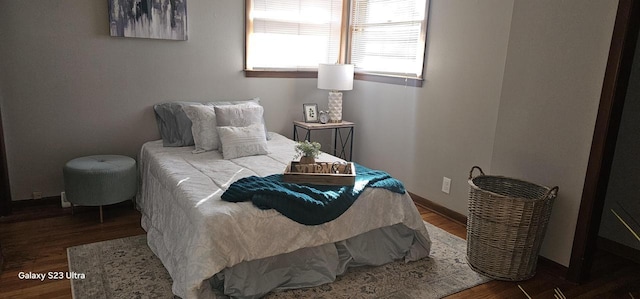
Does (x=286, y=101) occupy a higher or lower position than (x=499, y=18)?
lower

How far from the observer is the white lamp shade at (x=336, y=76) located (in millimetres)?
4238

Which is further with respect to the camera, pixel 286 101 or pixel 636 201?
pixel 286 101

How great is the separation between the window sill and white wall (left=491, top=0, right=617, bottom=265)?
995 millimetres

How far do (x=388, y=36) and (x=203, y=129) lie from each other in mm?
1953

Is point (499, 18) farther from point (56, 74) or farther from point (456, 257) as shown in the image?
point (56, 74)

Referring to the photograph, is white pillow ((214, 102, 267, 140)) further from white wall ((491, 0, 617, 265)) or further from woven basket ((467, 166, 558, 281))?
white wall ((491, 0, 617, 265))

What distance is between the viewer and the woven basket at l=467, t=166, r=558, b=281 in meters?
2.60

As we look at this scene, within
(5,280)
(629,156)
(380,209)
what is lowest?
(5,280)

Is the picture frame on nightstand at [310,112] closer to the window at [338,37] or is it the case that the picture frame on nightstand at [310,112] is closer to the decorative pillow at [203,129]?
the window at [338,37]

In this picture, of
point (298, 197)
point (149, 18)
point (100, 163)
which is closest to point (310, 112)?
point (149, 18)

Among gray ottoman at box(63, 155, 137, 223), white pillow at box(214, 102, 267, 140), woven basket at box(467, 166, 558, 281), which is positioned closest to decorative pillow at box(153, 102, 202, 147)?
white pillow at box(214, 102, 267, 140)

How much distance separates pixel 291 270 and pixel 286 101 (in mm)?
2329

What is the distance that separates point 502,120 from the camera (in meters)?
3.12

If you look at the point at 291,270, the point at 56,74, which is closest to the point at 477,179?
the point at 291,270
